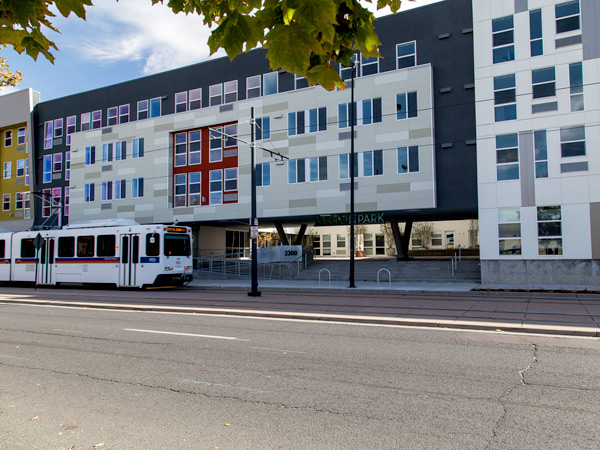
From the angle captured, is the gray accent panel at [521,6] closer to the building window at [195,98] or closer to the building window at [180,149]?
the building window at [195,98]

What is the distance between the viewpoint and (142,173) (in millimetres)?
35125

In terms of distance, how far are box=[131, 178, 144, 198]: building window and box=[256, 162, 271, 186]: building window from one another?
1001cm

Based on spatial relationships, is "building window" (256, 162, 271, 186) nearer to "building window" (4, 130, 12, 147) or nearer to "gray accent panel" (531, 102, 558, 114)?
"gray accent panel" (531, 102, 558, 114)

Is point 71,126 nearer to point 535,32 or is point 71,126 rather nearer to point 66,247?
point 66,247

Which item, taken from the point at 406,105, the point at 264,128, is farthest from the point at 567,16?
the point at 264,128

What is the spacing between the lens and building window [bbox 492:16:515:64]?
23.1 meters

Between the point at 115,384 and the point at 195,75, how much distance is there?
30.8 metres

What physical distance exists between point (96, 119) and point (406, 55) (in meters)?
25.1

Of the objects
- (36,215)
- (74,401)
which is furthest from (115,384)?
(36,215)

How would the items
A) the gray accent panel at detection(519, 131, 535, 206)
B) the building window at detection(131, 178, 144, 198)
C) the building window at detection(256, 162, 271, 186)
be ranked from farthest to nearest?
1. the building window at detection(131, 178, 144, 198)
2. the building window at detection(256, 162, 271, 186)
3. the gray accent panel at detection(519, 131, 535, 206)

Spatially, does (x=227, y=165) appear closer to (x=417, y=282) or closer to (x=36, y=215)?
(x=417, y=282)

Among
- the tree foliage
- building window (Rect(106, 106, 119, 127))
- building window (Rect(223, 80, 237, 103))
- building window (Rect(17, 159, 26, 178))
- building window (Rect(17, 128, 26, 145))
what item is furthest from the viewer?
building window (Rect(17, 128, 26, 145))

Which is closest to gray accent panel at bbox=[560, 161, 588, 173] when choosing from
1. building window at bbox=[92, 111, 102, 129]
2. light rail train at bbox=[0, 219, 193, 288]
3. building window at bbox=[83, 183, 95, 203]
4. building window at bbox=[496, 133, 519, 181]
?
building window at bbox=[496, 133, 519, 181]

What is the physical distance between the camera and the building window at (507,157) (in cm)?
2262
